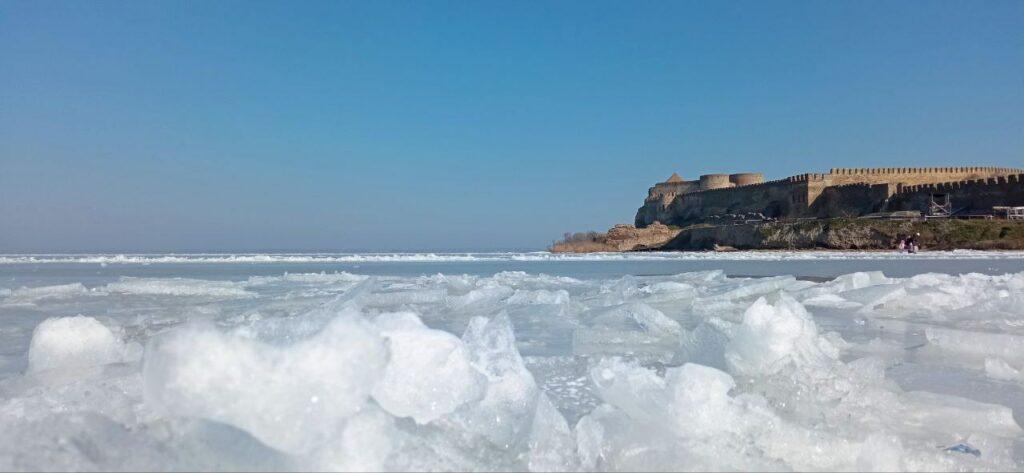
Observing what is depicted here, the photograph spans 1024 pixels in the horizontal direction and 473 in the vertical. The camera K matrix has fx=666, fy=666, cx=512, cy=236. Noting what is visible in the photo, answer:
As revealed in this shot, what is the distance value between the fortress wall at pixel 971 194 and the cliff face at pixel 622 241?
8.92 meters

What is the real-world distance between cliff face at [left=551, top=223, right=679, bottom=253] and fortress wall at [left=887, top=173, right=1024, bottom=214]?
8.92m

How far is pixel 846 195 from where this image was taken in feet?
92.3

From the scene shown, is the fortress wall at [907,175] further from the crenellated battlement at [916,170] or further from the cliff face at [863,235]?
the cliff face at [863,235]

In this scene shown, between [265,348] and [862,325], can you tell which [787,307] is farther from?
[265,348]

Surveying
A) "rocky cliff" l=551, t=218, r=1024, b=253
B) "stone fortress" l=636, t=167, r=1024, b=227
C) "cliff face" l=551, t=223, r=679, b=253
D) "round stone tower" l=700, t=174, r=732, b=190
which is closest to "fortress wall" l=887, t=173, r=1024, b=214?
"stone fortress" l=636, t=167, r=1024, b=227

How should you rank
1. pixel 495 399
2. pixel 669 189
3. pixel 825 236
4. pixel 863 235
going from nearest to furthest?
pixel 495 399 → pixel 863 235 → pixel 825 236 → pixel 669 189

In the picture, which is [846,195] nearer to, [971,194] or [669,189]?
[971,194]

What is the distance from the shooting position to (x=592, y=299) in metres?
4.59

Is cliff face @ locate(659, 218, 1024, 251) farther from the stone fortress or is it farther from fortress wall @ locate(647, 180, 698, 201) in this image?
fortress wall @ locate(647, 180, 698, 201)

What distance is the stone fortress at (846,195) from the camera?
73.9ft

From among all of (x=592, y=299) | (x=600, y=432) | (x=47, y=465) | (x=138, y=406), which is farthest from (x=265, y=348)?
(x=592, y=299)

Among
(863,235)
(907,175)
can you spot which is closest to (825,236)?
(863,235)

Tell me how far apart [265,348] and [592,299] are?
3.65m

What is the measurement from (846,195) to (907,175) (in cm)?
423
